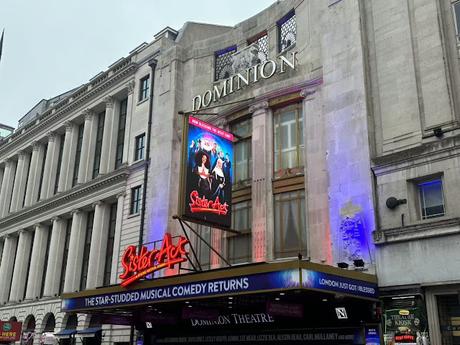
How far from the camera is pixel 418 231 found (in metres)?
16.9

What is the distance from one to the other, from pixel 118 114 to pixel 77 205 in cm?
675

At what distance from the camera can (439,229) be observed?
53.8 feet

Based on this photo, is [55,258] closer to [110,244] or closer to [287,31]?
[110,244]

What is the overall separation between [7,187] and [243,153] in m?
30.7

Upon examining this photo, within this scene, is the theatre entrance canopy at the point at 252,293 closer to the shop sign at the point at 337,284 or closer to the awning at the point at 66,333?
the shop sign at the point at 337,284

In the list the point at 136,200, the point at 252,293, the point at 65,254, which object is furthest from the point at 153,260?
the point at 65,254

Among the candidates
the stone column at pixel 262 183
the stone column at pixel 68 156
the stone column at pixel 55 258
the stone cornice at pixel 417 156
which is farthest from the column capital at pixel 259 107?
the stone column at pixel 55 258

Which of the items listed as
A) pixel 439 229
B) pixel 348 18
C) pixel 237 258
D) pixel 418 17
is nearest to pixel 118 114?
pixel 237 258

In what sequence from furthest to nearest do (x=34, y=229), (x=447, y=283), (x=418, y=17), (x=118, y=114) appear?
(x=34, y=229) < (x=118, y=114) < (x=418, y=17) < (x=447, y=283)

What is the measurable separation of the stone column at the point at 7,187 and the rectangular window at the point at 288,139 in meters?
32.0

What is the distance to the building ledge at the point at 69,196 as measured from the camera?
32.6 m

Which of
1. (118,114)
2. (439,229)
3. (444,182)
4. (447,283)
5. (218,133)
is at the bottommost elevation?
(447,283)

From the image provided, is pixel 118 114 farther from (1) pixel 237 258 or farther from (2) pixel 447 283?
(2) pixel 447 283

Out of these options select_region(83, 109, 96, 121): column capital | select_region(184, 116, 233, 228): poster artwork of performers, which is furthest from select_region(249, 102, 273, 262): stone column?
select_region(83, 109, 96, 121): column capital
